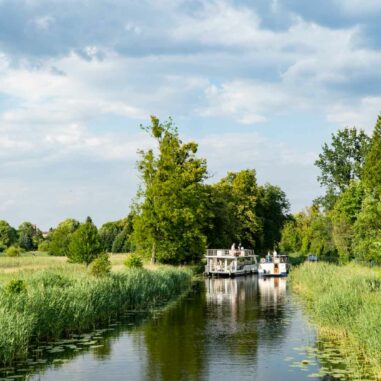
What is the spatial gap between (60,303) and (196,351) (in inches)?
214

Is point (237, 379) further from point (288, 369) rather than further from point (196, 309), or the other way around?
point (196, 309)

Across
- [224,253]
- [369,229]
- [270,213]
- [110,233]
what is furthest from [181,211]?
[110,233]

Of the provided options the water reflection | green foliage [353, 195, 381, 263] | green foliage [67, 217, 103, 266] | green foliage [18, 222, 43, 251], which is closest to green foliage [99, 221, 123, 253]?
green foliage [18, 222, 43, 251]

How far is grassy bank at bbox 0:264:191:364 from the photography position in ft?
55.3

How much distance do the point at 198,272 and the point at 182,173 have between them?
12.5 metres

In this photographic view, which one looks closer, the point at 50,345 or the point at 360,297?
the point at 50,345

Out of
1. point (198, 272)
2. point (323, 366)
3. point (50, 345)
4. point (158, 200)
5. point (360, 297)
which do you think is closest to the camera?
point (323, 366)

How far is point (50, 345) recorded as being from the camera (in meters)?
19.3

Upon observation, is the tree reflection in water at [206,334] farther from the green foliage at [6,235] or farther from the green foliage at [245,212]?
the green foliage at [6,235]

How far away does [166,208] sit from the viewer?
56.2 meters

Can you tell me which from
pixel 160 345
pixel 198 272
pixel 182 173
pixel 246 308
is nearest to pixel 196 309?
pixel 246 308

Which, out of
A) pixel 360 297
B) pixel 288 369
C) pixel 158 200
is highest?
pixel 158 200

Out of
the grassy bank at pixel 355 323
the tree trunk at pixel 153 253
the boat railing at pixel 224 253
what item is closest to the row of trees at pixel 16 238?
the boat railing at pixel 224 253

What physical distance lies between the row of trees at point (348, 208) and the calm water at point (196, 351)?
1434 cm
